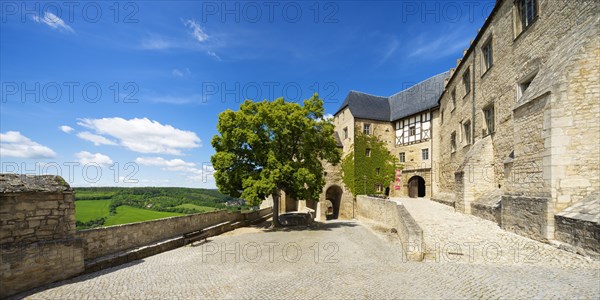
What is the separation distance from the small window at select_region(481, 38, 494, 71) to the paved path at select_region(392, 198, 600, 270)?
8.69 metres

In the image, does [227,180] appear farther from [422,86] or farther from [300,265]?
[422,86]

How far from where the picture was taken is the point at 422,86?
2820 cm

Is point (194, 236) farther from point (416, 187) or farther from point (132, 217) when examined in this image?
point (132, 217)

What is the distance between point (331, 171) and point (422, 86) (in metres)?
13.6

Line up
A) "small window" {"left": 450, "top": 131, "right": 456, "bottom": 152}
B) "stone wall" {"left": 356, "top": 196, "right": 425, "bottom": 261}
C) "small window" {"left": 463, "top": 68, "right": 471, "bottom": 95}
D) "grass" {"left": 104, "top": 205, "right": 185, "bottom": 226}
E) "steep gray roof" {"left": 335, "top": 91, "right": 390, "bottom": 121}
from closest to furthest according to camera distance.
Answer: "stone wall" {"left": 356, "top": 196, "right": 425, "bottom": 261} → "small window" {"left": 463, "top": 68, "right": 471, "bottom": 95} → "small window" {"left": 450, "top": 131, "right": 456, "bottom": 152} → "grass" {"left": 104, "top": 205, "right": 185, "bottom": 226} → "steep gray roof" {"left": 335, "top": 91, "right": 390, "bottom": 121}

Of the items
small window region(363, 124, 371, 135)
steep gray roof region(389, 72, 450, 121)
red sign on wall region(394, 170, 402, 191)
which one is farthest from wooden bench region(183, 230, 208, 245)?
steep gray roof region(389, 72, 450, 121)

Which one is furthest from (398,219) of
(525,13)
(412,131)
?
(412,131)

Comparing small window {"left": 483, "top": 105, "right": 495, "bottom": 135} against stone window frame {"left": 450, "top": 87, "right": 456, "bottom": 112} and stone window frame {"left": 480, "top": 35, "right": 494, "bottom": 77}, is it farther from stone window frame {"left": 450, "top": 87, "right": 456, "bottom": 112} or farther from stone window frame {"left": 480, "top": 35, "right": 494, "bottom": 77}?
stone window frame {"left": 450, "top": 87, "right": 456, "bottom": 112}

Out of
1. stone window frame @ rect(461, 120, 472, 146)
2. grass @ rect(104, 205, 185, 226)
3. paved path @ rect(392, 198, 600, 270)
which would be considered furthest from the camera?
grass @ rect(104, 205, 185, 226)

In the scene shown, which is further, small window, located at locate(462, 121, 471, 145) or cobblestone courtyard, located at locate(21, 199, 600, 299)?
small window, located at locate(462, 121, 471, 145)

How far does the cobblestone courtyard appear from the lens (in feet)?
16.8

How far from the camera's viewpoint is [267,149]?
1500 centimetres

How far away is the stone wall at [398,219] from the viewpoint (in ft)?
24.1

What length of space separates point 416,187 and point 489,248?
64.7ft
